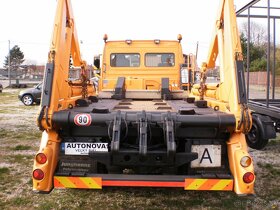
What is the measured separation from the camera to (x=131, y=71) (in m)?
8.02

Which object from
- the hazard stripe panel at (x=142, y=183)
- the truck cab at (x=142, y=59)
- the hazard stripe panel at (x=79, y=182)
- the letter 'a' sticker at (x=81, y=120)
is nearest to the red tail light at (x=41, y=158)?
the hazard stripe panel at (x=79, y=182)

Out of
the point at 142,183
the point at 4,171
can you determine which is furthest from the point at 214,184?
the point at 4,171

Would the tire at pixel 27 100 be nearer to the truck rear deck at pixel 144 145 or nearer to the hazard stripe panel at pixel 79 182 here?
the truck rear deck at pixel 144 145

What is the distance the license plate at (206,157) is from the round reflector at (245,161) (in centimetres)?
30

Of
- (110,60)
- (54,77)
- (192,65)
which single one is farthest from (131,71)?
(54,77)

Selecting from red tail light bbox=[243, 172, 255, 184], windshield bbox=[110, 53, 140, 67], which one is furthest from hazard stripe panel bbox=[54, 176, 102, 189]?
windshield bbox=[110, 53, 140, 67]

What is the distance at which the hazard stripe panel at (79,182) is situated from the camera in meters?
3.79

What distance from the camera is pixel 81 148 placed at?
4.00 metres

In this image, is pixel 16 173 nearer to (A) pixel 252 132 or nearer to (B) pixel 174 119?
(B) pixel 174 119

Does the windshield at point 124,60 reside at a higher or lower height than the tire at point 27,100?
higher

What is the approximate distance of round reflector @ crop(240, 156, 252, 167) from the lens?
12.2 feet

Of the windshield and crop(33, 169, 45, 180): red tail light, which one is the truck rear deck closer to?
crop(33, 169, 45, 180): red tail light

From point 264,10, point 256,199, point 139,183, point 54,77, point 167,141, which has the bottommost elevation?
point 256,199

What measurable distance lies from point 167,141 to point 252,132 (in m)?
3.71
